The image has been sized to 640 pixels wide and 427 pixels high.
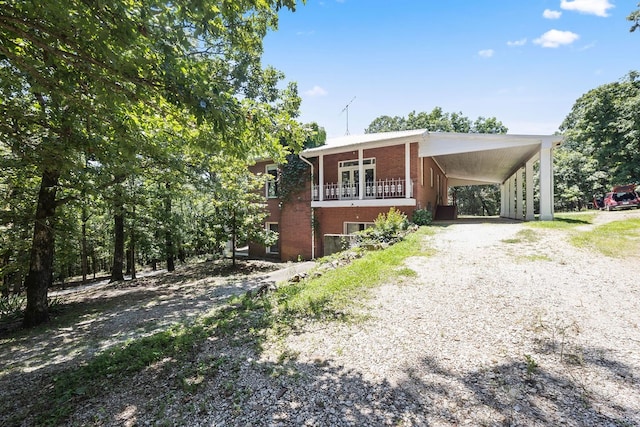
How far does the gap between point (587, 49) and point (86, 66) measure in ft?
49.5

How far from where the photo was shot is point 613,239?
8211 millimetres

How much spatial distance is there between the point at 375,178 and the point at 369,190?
74 cm

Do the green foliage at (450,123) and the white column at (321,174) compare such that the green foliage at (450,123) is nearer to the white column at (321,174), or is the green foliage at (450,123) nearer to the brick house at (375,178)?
the brick house at (375,178)

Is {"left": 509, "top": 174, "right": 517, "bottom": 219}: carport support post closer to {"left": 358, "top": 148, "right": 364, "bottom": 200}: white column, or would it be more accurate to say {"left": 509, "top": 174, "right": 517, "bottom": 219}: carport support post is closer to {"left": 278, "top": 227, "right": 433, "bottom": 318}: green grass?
{"left": 358, "top": 148, "right": 364, "bottom": 200}: white column

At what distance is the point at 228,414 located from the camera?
2609 mm

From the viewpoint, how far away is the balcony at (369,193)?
1223 centimetres

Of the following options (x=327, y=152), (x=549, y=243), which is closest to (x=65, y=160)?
(x=327, y=152)

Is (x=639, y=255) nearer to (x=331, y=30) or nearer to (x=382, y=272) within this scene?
(x=382, y=272)

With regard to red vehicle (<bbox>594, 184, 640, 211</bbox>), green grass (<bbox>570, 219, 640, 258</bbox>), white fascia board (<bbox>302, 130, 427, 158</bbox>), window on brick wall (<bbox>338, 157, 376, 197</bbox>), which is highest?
white fascia board (<bbox>302, 130, 427, 158</bbox>)

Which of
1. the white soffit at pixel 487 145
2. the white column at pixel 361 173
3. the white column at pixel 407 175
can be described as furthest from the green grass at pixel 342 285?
the white soffit at pixel 487 145

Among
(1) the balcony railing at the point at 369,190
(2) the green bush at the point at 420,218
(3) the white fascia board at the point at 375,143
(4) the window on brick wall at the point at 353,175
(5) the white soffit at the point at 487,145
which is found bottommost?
(2) the green bush at the point at 420,218

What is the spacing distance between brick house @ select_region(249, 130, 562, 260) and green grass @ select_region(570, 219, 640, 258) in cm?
233

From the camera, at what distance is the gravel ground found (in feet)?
8.11

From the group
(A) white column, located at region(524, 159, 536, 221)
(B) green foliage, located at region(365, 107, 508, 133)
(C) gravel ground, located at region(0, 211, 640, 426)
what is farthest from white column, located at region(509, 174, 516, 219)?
(C) gravel ground, located at region(0, 211, 640, 426)
